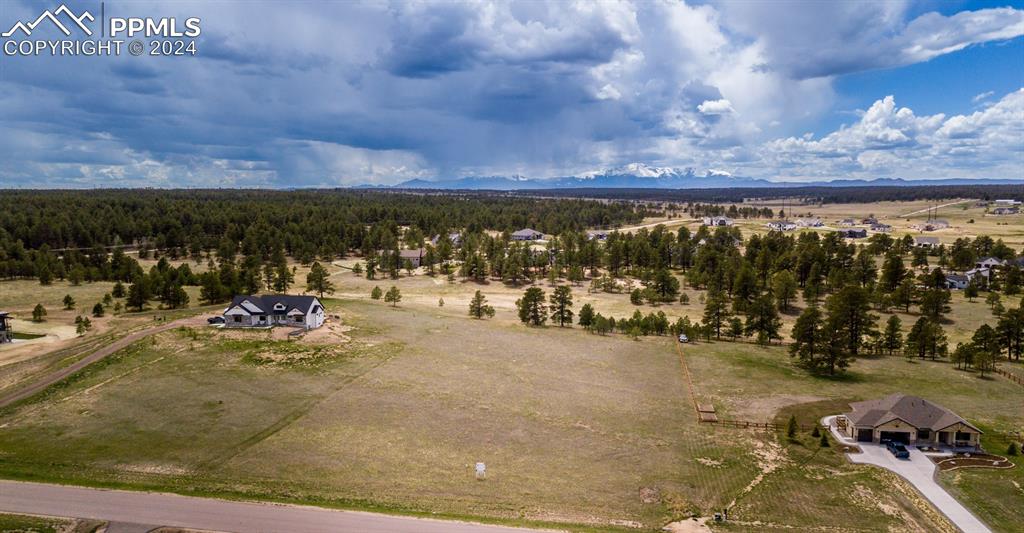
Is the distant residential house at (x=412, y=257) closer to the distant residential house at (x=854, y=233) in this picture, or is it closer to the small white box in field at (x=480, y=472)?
the small white box in field at (x=480, y=472)

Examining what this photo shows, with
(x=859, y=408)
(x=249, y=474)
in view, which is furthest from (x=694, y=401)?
(x=249, y=474)

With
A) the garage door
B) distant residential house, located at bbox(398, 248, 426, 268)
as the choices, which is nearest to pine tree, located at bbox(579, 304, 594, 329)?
the garage door

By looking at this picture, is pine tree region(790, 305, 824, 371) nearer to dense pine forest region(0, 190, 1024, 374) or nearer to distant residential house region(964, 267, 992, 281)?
dense pine forest region(0, 190, 1024, 374)

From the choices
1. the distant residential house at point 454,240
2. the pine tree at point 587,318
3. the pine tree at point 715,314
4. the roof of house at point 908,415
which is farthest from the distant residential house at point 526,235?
the roof of house at point 908,415

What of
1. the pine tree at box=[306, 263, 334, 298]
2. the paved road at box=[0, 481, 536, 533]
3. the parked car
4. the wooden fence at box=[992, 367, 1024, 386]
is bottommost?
the parked car

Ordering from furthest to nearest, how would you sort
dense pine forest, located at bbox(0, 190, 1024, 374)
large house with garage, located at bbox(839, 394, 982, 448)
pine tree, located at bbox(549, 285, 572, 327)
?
pine tree, located at bbox(549, 285, 572, 327), dense pine forest, located at bbox(0, 190, 1024, 374), large house with garage, located at bbox(839, 394, 982, 448)

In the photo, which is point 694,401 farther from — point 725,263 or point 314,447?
point 725,263

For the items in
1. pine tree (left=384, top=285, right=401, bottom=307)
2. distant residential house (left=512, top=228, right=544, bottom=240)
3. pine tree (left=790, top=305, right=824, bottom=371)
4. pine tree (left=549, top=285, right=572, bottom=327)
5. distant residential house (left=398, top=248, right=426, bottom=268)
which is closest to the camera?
pine tree (left=790, top=305, right=824, bottom=371)
